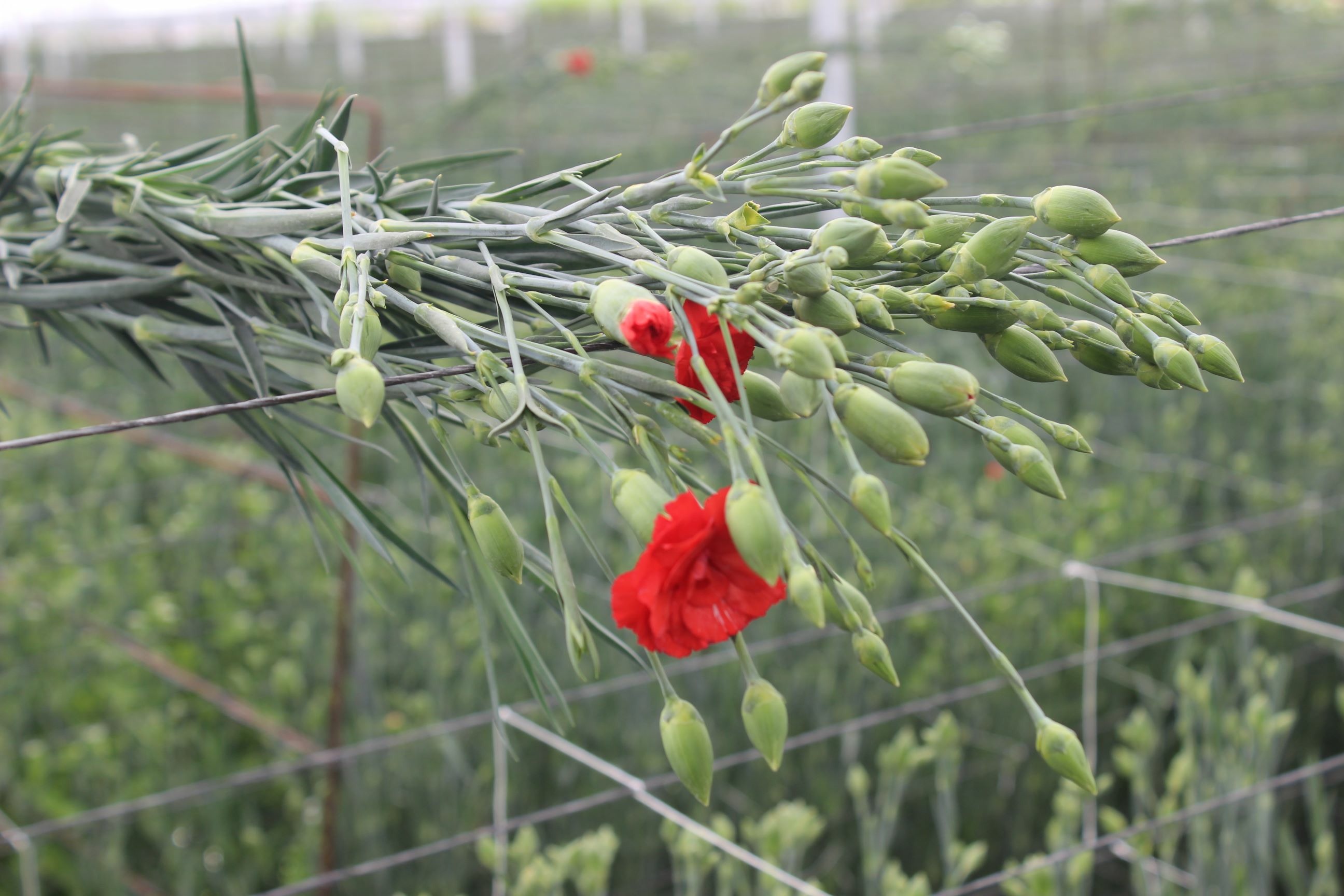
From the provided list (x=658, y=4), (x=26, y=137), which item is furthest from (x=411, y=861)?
(x=658, y=4)

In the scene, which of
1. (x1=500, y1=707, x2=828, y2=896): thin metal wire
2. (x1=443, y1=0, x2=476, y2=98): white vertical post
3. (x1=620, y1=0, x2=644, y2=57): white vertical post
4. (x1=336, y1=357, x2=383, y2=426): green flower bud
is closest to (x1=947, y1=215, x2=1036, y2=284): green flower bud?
(x1=336, y1=357, x2=383, y2=426): green flower bud

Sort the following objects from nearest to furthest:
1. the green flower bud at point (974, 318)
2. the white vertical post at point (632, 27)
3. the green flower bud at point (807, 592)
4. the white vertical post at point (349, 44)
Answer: the green flower bud at point (807, 592) → the green flower bud at point (974, 318) → the white vertical post at point (349, 44) → the white vertical post at point (632, 27)

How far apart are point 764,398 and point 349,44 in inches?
562

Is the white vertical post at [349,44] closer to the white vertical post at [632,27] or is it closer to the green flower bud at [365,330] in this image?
the white vertical post at [632,27]

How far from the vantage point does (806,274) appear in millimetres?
375

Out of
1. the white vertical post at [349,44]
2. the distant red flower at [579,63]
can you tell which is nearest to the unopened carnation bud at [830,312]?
the distant red flower at [579,63]

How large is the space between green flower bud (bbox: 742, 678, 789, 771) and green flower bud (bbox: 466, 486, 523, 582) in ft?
0.33

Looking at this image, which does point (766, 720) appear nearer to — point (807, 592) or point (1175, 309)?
point (807, 592)

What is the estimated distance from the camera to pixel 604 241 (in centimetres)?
49

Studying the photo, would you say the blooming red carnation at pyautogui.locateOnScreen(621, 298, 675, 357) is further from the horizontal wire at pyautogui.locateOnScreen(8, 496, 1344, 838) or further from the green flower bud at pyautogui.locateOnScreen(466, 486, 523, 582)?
the horizontal wire at pyautogui.locateOnScreen(8, 496, 1344, 838)

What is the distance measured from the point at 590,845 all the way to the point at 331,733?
0.58 meters

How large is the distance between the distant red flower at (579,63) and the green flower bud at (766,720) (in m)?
3.27

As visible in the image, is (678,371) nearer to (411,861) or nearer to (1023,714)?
(411,861)

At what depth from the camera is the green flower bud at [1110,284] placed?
43 centimetres
